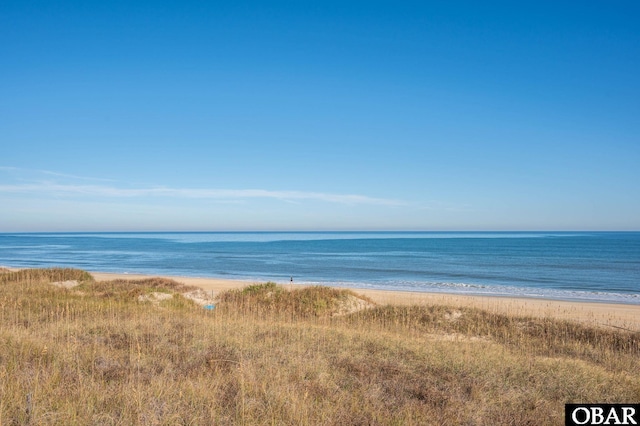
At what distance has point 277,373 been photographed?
25.6 ft

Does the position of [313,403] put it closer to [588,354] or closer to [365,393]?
[365,393]

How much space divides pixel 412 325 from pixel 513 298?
1851 centimetres

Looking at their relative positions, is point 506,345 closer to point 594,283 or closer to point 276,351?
point 276,351

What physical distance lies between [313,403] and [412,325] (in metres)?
10.5

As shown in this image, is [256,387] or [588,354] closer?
[256,387]

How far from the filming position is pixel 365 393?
705 cm

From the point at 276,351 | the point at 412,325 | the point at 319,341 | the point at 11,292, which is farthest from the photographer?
the point at 11,292

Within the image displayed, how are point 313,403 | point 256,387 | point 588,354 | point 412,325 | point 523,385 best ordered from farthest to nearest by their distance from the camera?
point 412,325 → point 588,354 → point 523,385 → point 256,387 → point 313,403

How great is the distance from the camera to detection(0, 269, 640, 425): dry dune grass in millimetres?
6129

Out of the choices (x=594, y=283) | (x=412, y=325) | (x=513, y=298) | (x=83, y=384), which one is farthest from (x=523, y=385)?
(x=594, y=283)

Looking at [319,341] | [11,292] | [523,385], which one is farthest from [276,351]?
[11,292]

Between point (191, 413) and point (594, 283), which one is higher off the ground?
point (191, 413)

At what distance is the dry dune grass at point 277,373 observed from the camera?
6129 mm

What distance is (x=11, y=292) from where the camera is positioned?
18.9 m
